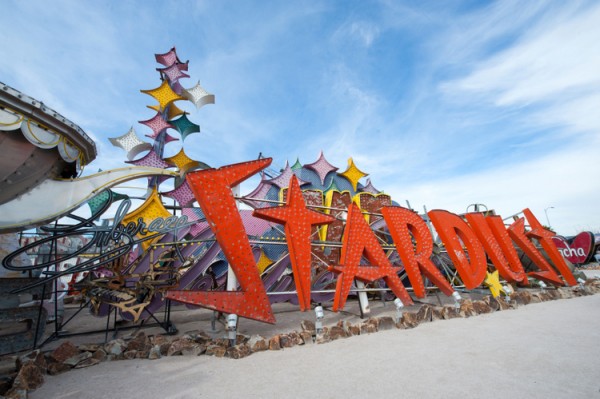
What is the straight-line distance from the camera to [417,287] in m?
9.18

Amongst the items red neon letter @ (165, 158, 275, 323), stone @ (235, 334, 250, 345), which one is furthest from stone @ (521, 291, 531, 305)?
stone @ (235, 334, 250, 345)

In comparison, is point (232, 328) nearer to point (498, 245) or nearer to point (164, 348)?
point (164, 348)

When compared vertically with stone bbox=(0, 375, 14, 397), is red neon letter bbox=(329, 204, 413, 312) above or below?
above

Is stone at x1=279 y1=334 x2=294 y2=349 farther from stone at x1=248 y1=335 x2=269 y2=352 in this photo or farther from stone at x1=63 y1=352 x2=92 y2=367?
stone at x1=63 y1=352 x2=92 y2=367

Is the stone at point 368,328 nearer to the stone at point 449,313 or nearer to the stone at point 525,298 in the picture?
the stone at point 449,313

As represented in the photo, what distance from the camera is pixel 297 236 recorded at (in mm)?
7520

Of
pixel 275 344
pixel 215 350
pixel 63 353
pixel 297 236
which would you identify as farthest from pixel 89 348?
pixel 297 236

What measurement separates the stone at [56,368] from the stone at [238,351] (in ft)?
9.35

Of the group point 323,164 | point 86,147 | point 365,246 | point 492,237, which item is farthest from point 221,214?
point 492,237

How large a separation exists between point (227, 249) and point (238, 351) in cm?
218

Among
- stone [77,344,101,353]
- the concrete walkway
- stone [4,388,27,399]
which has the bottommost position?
the concrete walkway

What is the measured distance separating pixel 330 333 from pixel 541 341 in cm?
456

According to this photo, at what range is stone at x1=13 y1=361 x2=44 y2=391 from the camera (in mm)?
4113

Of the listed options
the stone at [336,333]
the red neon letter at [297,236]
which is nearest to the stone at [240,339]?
the red neon letter at [297,236]
